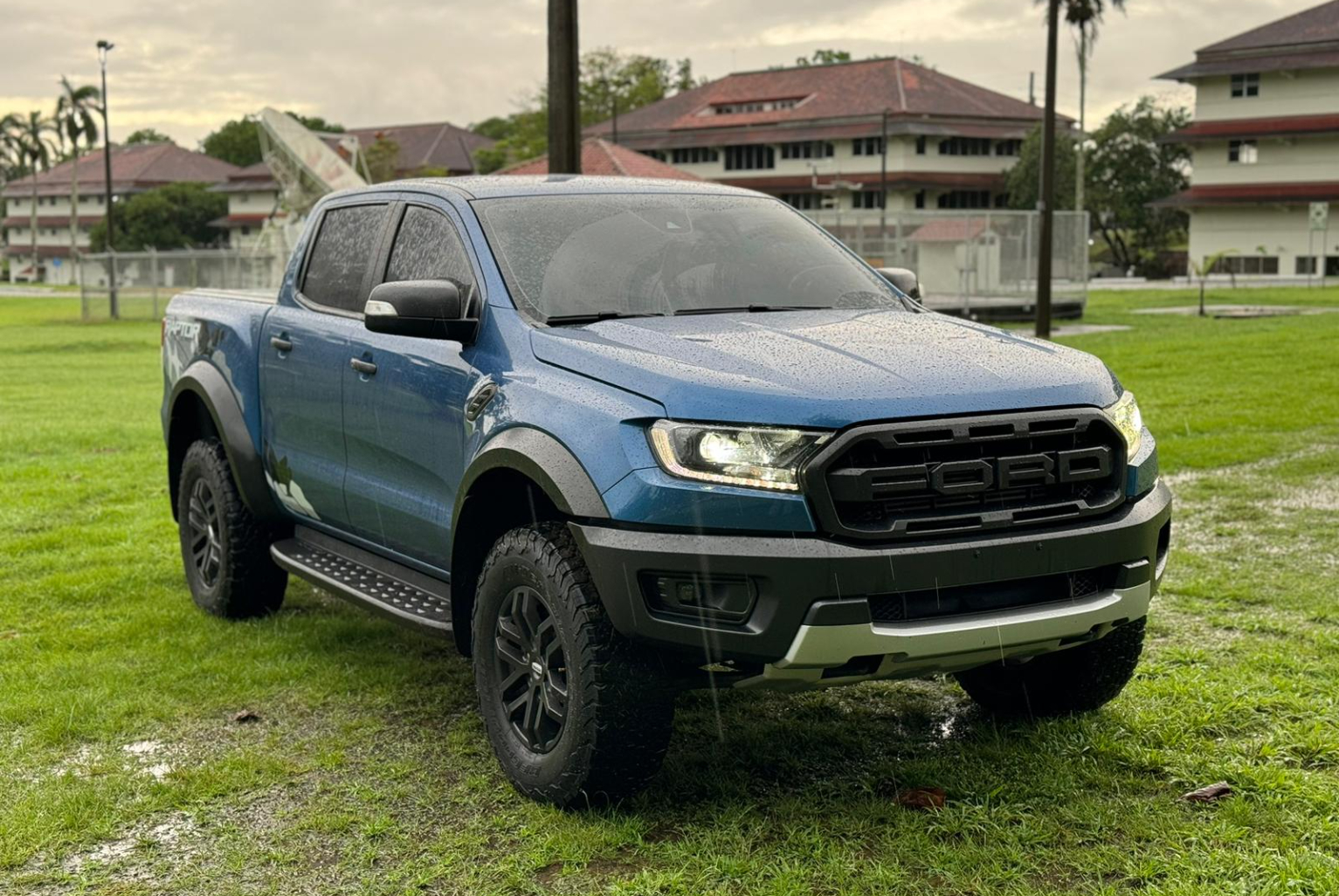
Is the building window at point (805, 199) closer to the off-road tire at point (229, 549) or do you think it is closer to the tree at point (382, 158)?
the tree at point (382, 158)

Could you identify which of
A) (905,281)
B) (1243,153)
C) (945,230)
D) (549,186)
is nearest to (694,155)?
(1243,153)

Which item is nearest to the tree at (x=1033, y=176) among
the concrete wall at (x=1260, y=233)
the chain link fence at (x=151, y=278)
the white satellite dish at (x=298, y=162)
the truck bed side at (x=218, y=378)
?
the concrete wall at (x=1260, y=233)

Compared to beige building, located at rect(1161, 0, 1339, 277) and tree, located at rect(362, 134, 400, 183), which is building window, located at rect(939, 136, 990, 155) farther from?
tree, located at rect(362, 134, 400, 183)

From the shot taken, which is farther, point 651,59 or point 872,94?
point 651,59

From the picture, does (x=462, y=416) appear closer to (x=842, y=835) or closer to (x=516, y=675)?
(x=516, y=675)

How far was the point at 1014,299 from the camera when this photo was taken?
30.7 metres

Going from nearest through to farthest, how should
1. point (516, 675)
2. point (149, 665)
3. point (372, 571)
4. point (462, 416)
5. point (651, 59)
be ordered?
point (516, 675)
point (462, 416)
point (372, 571)
point (149, 665)
point (651, 59)

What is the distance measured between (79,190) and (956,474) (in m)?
133

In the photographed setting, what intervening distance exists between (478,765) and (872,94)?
82691mm

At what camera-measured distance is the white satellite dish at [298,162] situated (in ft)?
145

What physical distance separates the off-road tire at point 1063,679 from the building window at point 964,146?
81.3 m

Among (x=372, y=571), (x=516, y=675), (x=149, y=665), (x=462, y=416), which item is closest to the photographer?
(x=516, y=675)

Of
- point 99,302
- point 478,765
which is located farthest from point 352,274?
point 99,302

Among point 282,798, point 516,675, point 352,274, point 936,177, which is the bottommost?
point 282,798
